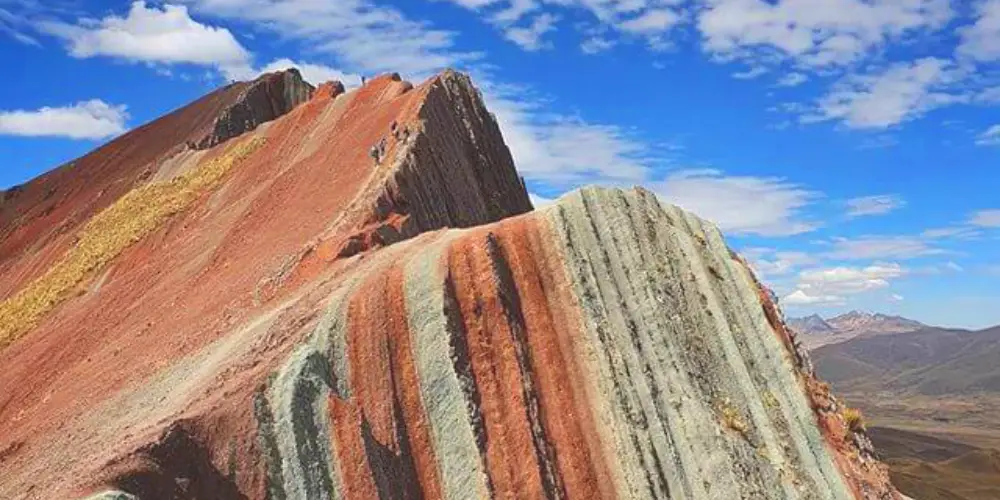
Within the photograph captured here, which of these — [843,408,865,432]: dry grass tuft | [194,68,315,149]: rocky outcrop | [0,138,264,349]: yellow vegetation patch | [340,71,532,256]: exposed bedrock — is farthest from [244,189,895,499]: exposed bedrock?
[194,68,315,149]: rocky outcrop

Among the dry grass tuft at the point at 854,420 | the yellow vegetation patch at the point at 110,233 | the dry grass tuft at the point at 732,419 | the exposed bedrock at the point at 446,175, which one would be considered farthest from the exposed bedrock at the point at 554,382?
the yellow vegetation patch at the point at 110,233

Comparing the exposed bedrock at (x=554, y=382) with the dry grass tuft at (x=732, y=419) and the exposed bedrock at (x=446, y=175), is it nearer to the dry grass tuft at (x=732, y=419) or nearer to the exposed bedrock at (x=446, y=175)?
the dry grass tuft at (x=732, y=419)

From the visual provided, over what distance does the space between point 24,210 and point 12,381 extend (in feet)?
114

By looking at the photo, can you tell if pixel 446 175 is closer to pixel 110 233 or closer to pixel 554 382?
pixel 554 382

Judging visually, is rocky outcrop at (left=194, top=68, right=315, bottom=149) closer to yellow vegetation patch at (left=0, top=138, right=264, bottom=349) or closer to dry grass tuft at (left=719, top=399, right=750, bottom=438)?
yellow vegetation patch at (left=0, top=138, right=264, bottom=349)

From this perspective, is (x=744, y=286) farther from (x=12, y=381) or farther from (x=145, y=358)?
(x=12, y=381)

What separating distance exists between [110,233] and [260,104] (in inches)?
602

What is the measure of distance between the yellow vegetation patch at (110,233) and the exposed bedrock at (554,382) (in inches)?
830

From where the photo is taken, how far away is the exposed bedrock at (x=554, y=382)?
17.5 metres

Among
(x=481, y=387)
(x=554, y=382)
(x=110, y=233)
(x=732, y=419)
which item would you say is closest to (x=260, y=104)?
(x=110, y=233)

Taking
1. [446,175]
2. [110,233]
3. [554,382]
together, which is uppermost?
[110,233]

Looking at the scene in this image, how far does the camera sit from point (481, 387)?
61.1 ft

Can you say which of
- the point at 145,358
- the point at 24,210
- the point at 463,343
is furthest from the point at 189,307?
the point at 24,210

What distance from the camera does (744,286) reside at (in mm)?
21062
